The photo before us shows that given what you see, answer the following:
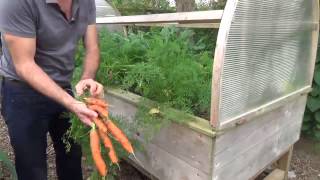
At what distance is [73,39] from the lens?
1.89 meters

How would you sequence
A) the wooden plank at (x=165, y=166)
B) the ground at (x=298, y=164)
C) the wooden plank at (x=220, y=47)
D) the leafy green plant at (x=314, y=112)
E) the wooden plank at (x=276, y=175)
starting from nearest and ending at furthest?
the wooden plank at (x=220, y=47), the wooden plank at (x=165, y=166), the wooden plank at (x=276, y=175), the ground at (x=298, y=164), the leafy green plant at (x=314, y=112)

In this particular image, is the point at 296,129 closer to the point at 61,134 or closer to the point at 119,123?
the point at 119,123

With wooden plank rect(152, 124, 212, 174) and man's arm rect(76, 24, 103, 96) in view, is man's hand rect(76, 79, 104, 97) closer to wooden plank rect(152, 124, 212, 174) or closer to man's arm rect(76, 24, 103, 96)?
man's arm rect(76, 24, 103, 96)

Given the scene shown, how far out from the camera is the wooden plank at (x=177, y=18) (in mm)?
2049

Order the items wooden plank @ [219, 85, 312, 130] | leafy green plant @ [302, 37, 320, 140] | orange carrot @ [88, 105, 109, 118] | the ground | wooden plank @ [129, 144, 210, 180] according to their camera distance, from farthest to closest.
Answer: leafy green plant @ [302, 37, 320, 140], the ground, wooden plank @ [129, 144, 210, 180], wooden plank @ [219, 85, 312, 130], orange carrot @ [88, 105, 109, 118]

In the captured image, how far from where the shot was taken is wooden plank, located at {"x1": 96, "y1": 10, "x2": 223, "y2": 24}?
80.7 inches

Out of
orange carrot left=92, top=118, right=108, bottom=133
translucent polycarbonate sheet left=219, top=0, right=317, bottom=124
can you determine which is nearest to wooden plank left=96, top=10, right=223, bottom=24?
translucent polycarbonate sheet left=219, top=0, right=317, bottom=124

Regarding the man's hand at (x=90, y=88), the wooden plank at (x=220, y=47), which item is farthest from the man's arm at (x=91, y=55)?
the wooden plank at (x=220, y=47)

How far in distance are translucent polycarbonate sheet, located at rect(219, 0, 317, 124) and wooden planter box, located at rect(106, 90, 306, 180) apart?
0.13 metres

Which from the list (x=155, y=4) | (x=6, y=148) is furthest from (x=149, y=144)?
(x=155, y=4)

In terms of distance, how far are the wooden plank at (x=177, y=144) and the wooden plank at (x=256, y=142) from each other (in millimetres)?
61

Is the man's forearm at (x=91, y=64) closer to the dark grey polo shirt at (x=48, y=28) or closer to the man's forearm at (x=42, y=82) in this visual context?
the dark grey polo shirt at (x=48, y=28)

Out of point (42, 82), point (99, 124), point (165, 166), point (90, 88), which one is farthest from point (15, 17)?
point (165, 166)

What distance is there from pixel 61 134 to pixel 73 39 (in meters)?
0.61
